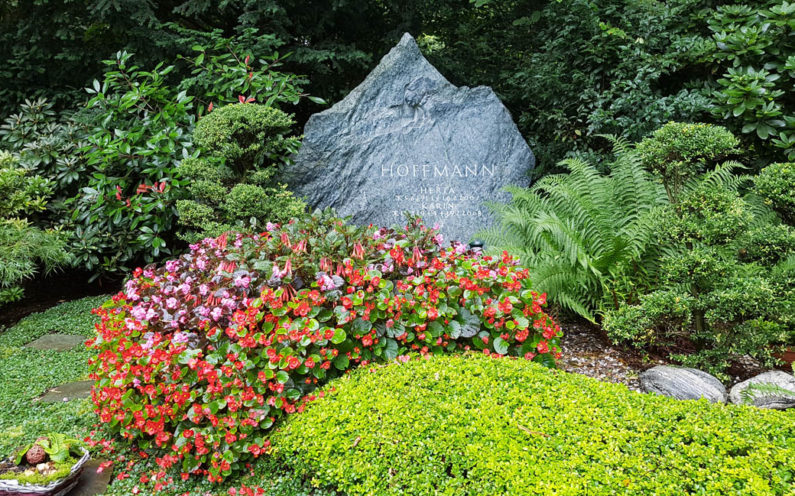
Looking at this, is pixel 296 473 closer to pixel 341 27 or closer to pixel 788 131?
pixel 788 131

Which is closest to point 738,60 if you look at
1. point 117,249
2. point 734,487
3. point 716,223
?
point 716,223

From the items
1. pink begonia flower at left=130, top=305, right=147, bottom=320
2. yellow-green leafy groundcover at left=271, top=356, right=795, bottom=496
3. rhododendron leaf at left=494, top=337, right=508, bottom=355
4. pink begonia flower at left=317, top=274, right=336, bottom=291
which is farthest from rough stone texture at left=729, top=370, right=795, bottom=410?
pink begonia flower at left=130, top=305, right=147, bottom=320

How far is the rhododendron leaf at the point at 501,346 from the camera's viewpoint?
2994mm

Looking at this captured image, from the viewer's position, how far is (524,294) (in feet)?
10.1

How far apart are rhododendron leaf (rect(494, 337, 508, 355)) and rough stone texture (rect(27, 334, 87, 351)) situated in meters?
3.43

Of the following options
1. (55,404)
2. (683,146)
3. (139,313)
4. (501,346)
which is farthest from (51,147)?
(683,146)

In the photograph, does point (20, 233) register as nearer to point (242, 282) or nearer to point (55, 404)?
point (55, 404)

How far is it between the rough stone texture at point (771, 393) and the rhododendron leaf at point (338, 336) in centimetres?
210

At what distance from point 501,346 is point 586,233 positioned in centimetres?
166

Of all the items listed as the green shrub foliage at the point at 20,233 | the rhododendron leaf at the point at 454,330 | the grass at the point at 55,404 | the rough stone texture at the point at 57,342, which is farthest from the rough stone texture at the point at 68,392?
the rhododendron leaf at the point at 454,330

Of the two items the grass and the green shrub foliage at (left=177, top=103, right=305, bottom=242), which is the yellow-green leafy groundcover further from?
the green shrub foliage at (left=177, top=103, right=305, bottom=242)

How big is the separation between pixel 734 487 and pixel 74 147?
6.43m

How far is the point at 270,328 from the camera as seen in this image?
2.69 m

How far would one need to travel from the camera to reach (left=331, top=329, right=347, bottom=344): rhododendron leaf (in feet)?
8.69
